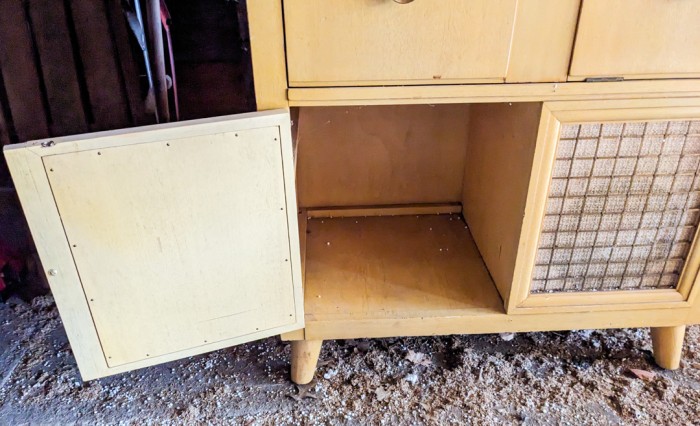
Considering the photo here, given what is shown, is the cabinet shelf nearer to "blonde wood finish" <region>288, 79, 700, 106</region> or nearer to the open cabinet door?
the open cabinet door

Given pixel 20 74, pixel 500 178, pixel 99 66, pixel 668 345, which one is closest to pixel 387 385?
pixel 500 178

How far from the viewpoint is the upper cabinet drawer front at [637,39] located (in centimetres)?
76

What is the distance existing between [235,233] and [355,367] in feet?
1.48

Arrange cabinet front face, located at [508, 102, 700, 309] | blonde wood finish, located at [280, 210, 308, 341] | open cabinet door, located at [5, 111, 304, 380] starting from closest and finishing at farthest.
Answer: open cabinet door, located at [5, 111, 304, 380] < cabinet front face, located at [508, 102, 700, 309] < blonde wood finish, located at [280, 210, 308, 341]

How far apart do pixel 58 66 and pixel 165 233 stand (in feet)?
1.89

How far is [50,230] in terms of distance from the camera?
2.50 feet

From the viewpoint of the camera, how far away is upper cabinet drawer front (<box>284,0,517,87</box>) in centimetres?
75

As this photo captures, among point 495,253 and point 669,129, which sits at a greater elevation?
Result: point 669,129

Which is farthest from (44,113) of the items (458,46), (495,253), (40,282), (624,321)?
(624,321)

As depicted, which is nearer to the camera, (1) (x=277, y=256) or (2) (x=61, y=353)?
(1) (x=277, y=256)

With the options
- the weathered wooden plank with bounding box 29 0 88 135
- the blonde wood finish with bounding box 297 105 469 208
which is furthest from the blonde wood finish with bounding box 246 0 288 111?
the weathered wooden plank with bounding box 29 0 88 135

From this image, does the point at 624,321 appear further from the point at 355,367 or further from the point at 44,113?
the point at 44,113

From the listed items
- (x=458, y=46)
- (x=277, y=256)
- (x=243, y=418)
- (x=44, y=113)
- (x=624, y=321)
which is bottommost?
(x=243, y=418)

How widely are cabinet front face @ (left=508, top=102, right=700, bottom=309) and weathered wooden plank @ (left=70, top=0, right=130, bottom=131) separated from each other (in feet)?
2.94
